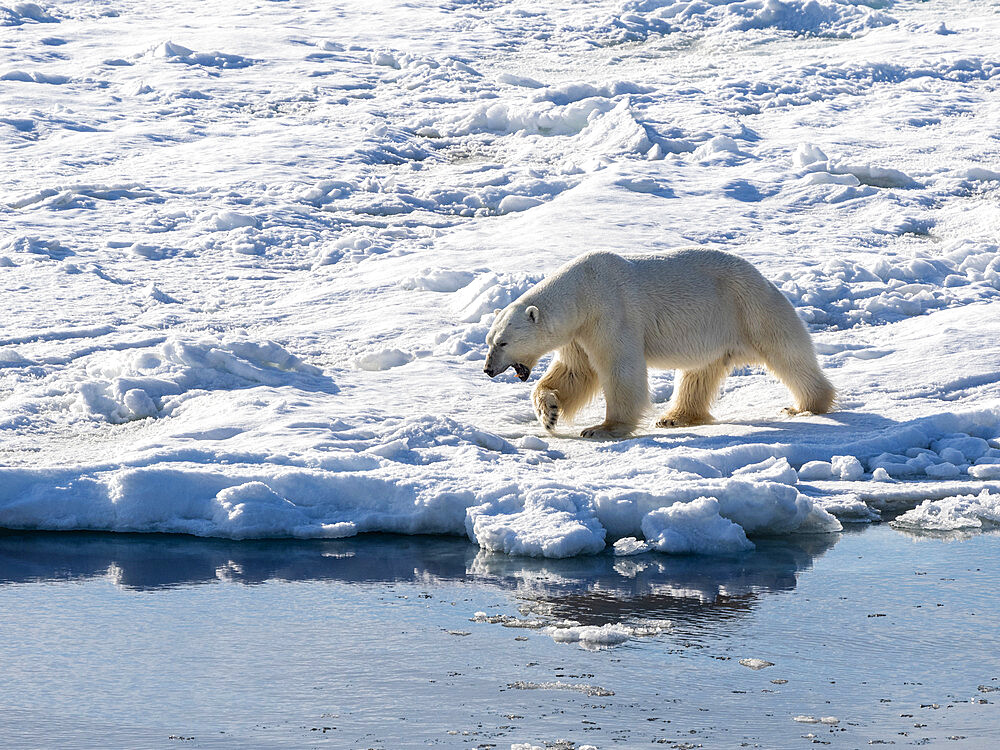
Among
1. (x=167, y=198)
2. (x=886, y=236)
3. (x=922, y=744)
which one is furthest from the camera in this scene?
(x=167, y=198)

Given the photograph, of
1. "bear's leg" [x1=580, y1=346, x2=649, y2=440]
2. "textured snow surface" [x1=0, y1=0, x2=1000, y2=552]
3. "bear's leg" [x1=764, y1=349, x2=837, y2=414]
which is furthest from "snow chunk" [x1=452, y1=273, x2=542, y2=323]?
"bear's leg" [x1=764, y1=349, x2=837, y2=414]

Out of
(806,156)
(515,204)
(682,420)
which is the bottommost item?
(682,420)

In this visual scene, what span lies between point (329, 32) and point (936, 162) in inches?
442

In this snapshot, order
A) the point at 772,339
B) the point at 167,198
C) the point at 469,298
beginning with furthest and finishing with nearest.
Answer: the point at 167,198 → the point at 469,298 → the point at 772,339

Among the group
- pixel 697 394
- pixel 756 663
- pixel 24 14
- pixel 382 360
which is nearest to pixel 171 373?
pixel 382 360

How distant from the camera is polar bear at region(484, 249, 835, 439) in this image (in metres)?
8.89

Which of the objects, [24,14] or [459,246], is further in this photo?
[24,14]

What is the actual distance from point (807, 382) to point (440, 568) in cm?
365

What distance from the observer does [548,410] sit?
889cm

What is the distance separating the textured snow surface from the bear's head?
0.49 m

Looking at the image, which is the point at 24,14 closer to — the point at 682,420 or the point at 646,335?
the point at 646,335

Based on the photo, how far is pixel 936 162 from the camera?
1631cm

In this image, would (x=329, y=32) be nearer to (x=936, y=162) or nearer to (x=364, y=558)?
(x=936, y=162)

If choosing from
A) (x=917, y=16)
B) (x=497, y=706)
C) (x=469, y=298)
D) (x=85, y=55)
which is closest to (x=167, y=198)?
(x=469, y=298)
